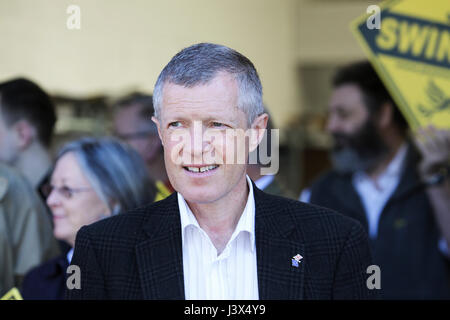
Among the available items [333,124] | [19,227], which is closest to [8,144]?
[19,227]

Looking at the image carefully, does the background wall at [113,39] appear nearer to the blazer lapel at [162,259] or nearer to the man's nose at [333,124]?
the blazer lapel at [162,259]

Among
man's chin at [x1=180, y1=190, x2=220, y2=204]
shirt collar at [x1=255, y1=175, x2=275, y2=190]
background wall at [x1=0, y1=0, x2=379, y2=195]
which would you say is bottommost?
shirt collar at [x1=255, y1=175, x2=275, y2=190]

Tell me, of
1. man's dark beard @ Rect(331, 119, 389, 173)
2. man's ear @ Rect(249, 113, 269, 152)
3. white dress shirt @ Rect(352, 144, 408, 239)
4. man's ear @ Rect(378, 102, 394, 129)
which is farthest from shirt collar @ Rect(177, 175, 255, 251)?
man's ear @ Rect(378, 102, 394, 129)

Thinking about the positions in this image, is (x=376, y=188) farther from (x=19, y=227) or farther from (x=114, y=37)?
(x=19, y=227)

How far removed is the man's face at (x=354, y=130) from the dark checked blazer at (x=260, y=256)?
2043 millimetres

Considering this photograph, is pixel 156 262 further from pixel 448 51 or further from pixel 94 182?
pixel 448 51

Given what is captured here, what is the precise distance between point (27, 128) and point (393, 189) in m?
1.84

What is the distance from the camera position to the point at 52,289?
2.11 metres

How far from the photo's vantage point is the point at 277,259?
1309 millimetres

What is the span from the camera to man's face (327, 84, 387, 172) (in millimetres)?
3363

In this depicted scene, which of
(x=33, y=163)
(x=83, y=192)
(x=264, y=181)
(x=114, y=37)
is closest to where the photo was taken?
(x=264, y=181)

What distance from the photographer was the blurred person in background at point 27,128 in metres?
2.37

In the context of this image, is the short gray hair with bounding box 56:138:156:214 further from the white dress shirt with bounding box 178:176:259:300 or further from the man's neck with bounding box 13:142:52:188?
the white dress shirt with bounding box 178:176:259:300

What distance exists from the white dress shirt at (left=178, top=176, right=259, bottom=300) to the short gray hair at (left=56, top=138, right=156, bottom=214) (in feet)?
2.25
